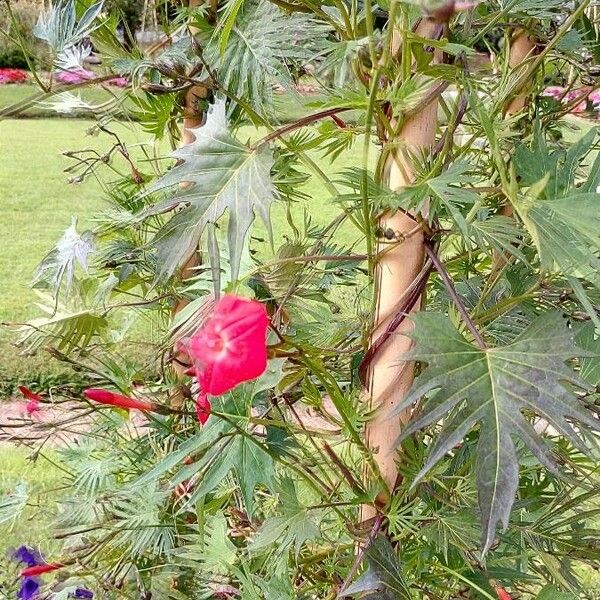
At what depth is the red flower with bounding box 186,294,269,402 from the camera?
1.18ft

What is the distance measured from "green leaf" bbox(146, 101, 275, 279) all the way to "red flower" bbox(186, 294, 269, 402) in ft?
0.08

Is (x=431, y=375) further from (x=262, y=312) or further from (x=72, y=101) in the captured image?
(x=72, y=101)

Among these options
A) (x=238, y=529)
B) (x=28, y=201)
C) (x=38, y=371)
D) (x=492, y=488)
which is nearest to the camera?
(x=492, y=488)

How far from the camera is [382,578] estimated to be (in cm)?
46

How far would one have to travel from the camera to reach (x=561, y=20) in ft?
2.31

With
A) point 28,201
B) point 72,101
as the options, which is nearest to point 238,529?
point 72,101

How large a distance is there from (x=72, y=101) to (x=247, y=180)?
41 cm

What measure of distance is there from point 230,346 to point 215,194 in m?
0.10

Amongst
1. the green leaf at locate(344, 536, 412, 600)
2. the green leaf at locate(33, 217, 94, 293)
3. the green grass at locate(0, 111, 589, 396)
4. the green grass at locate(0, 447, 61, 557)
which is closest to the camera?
the green leaf at locate(344, 536, 412, 600)

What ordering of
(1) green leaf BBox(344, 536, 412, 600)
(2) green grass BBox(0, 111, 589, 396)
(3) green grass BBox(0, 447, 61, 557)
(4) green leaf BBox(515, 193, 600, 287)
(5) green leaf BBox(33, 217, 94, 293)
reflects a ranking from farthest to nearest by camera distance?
(2) green grass BBox(0, 111, 589, 396) → (3) green grass BBox(0, 447, 61, 557) → (5) green leaf BBox(33, 217, 94, 293) → (1) green leaf BBox(344, 536, 412, 600) → (4) green leaf BBox(515, 193, 600, 287)

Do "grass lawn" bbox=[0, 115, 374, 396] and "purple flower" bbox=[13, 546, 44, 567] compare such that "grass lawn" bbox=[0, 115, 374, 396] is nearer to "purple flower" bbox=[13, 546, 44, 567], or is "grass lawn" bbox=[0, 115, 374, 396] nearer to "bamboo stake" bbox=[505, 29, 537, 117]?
"purple flower" bbox=[13, 546, 44, 567]

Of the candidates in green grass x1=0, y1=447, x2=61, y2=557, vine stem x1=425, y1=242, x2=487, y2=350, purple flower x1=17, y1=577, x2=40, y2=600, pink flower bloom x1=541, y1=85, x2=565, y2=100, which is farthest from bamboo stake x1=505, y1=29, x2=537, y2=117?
green grass x1=0, y1=447, x2=61, y2=557

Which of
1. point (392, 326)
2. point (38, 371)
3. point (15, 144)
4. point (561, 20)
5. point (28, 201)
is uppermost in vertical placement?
point (561, 20)

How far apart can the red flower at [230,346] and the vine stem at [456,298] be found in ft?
0.35
